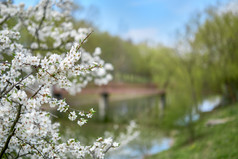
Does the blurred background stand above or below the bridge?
below

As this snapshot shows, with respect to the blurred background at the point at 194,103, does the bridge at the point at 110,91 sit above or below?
above

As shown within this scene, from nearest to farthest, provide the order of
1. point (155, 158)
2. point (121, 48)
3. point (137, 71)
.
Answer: point (155, 158) → point (121, 48) → point (137, 71)

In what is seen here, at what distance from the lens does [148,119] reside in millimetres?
14617

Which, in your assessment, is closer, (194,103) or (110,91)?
(194,103)

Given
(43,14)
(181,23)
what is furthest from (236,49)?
(43,14)

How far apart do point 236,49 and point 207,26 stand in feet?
8.92

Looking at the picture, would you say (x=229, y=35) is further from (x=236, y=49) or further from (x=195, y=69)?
(x=195, y=69)

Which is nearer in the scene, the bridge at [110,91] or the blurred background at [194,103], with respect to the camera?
the blurred background at [194,103]

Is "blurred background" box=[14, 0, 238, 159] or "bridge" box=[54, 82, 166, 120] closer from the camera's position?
"blurred background" box=[14, 0, 238, 159]

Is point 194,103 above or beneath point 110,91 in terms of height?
beneath

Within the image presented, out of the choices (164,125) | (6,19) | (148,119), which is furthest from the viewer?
(164,125)

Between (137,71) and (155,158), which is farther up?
(137,71)

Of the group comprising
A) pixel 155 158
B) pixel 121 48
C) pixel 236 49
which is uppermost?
pixel 121 48

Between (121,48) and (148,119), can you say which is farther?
(121,48)
